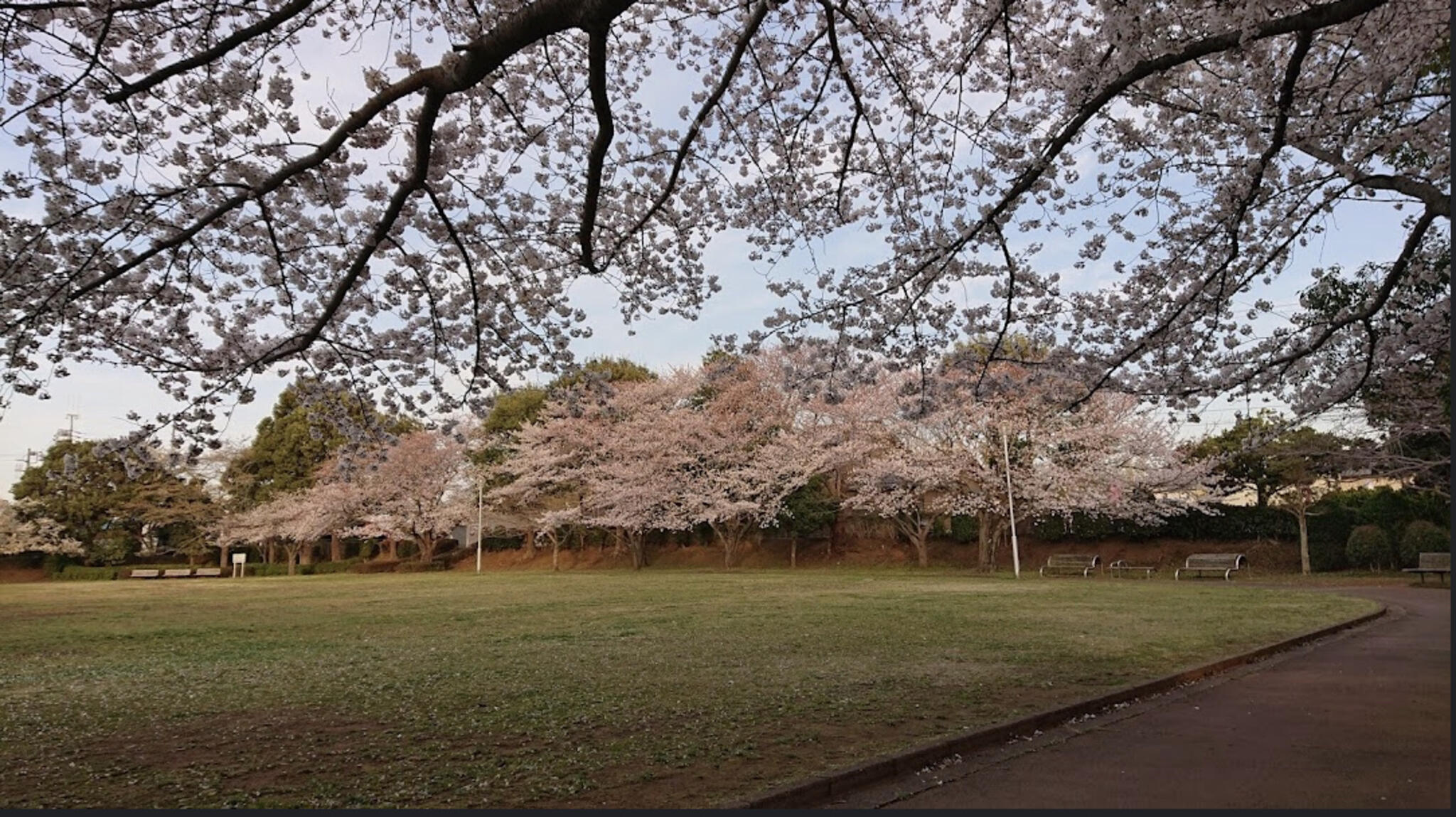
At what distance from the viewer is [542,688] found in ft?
20.4

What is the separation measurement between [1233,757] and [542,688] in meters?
4.50

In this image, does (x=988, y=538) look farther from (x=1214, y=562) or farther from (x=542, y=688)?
(x=542, y=688)

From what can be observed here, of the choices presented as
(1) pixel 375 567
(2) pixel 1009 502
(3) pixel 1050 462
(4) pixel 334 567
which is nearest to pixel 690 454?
(2) pixel 1009 502

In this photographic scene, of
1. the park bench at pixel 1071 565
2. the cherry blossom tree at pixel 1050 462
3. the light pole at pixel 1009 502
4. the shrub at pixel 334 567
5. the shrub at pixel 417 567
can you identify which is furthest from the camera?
the shrub at pixel 334 567

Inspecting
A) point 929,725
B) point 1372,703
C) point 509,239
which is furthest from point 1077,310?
point 509,239

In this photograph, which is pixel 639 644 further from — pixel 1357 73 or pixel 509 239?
pixel 1357 73

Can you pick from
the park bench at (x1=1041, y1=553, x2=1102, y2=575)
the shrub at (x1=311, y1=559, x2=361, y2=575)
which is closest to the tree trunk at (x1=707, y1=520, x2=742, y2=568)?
the park bench at (x1=1041, y1=553, x2=1102, y2=575)

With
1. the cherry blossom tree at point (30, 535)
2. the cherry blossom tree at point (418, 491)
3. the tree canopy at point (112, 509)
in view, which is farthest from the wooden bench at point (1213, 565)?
the cherry blossom tree at point (30, 535)

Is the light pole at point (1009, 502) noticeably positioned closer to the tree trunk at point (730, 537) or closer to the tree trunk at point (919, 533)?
the tree trunk at point (919, 533)

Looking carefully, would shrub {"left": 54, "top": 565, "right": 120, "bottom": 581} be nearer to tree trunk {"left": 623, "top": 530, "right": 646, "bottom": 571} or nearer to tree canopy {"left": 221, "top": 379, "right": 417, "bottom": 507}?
tree canopy {"left": 221, "top": 379, "right": 417, "bottom": 507}

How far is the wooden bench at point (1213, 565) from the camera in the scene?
66.9 ft

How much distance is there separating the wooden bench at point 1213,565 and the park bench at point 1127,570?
1066mm

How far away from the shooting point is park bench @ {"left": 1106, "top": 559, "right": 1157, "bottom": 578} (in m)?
22.7

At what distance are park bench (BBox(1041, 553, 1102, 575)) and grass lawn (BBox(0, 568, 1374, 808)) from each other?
8120 mm
